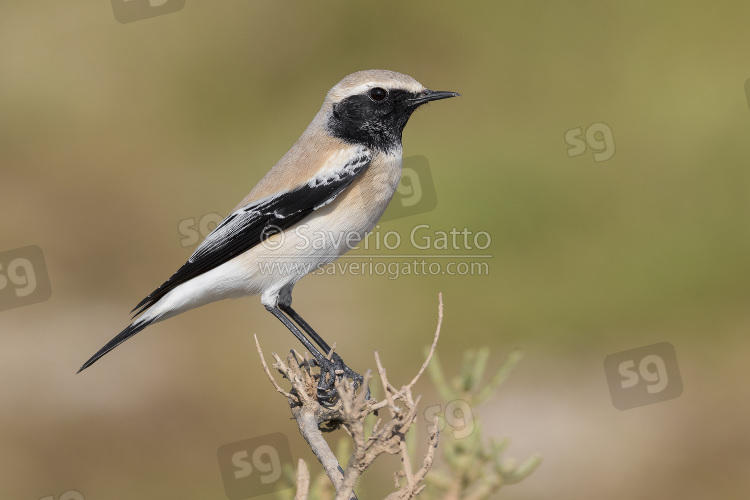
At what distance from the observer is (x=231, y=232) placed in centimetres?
399

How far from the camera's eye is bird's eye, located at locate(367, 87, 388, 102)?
4008 millimetres

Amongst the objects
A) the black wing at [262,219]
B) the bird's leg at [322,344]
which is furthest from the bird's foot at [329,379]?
the black wing at [262,219]

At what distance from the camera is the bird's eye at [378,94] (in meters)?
4.01

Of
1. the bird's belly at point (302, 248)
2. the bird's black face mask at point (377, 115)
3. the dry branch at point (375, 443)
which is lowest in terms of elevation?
the dry branch at point (375, 443)

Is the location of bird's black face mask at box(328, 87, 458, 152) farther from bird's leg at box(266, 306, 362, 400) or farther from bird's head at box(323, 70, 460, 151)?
bird's leg at box(266, 306, 362, 400)

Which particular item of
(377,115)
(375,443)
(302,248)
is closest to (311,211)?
(302,248)

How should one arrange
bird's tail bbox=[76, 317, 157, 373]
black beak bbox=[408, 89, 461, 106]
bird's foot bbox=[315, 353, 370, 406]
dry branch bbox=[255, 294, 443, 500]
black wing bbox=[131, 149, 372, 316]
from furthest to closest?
black beak bbox=[408, 89, 461, 106], black wing bbox=[131, 149, 372, 316], bird's tail bbox=[76, 317, 157, 373], bird's foot bbox=[315, 353, 370, 406], dry branch bbox=[255, 294, 443, 500]

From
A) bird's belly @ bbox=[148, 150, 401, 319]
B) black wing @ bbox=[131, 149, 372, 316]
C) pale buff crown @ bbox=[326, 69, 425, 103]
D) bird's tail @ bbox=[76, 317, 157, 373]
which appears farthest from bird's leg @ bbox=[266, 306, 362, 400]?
pale buff crown @ bbox=[326, 69, 425, 103]

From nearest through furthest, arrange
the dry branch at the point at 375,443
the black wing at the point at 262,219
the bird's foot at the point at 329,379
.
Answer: the dry branch at the point at 375,443
the bird's foot at the point at 329,379
the black wing at the point at 262,219

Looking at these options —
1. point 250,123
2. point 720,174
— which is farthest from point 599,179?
point 250,123

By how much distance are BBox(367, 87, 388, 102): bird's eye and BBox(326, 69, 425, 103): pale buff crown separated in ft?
0.07

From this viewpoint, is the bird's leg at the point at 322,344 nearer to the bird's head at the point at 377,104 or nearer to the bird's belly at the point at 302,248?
the bird's belly at the point at 302,248

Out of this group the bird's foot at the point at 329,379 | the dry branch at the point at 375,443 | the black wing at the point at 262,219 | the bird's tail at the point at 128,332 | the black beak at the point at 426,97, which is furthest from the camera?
the black beak at the point at 426,97

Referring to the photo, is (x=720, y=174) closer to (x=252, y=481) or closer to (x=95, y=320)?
(x=252, y=481)
